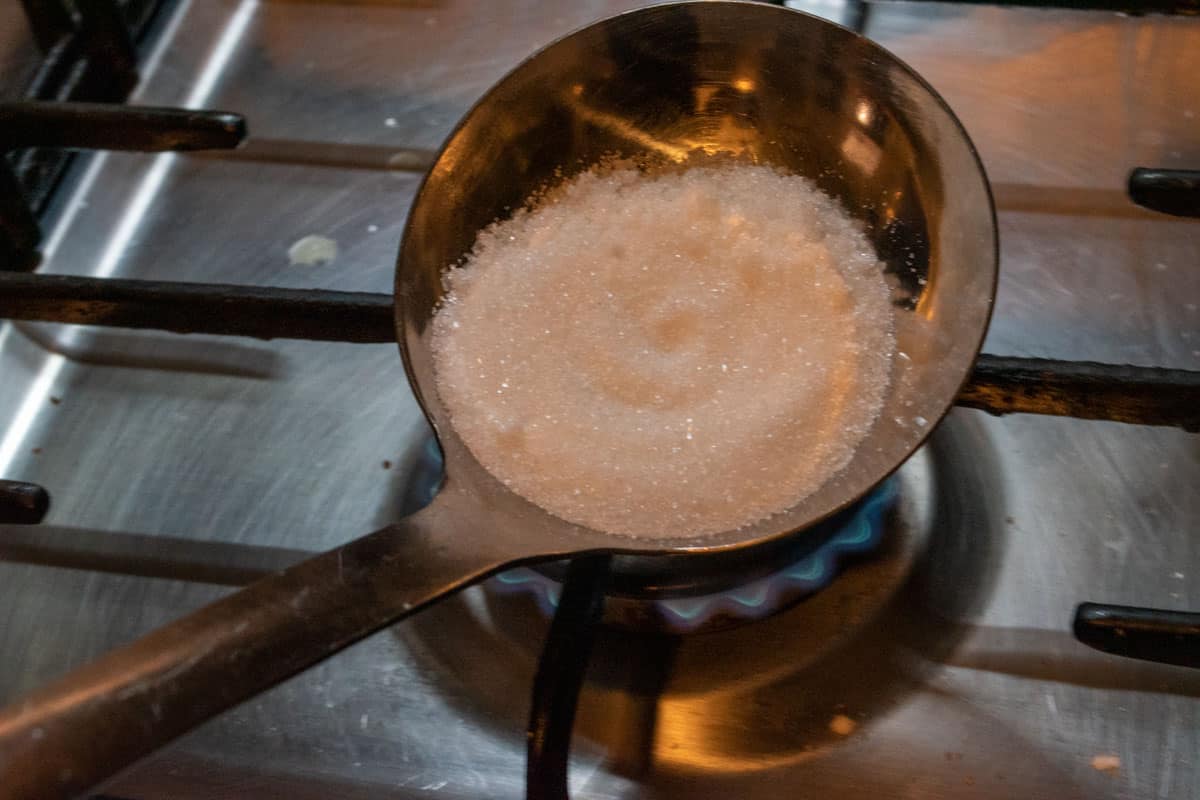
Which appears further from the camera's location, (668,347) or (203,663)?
(668,347)

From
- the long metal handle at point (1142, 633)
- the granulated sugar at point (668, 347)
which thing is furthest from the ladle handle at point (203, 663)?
the long metal handle at point (1142, 633)

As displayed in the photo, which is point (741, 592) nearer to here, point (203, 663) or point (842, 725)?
point (842, 725)

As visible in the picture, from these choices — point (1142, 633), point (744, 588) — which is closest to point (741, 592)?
point (744, 588)

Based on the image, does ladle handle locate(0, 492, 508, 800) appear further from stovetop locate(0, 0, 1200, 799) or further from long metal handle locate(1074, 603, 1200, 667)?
long metal handle locate(1074, 603, 1200, 667)

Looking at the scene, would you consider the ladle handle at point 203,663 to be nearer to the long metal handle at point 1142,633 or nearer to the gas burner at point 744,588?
the gas burner at point 744,588

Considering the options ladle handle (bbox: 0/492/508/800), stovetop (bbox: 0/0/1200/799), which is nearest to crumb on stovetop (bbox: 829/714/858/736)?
stovetop (bbox: 0/0/1200/799)
